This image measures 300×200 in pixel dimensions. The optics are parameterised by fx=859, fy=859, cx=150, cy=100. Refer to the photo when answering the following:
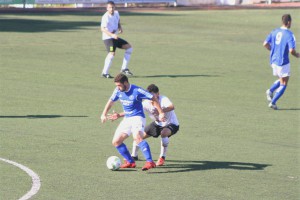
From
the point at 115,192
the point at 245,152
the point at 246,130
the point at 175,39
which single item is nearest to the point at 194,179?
the point at 115,192

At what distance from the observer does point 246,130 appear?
64.6ft

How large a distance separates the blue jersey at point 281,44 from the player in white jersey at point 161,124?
309 inches

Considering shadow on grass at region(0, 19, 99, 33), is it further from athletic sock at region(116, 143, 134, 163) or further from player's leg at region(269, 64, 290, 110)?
athletic sock at region(116, 143, 134, 163)

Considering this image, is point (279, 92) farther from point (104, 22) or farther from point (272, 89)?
point (104, 22)

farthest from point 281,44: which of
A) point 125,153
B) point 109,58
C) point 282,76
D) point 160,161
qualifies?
point 125,153

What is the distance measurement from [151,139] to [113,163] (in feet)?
11.1

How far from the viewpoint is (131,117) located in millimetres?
15375

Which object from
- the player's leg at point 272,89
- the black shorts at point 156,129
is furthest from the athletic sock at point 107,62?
the black shorts at point 156,129

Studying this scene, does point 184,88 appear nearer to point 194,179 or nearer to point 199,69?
point 199,69

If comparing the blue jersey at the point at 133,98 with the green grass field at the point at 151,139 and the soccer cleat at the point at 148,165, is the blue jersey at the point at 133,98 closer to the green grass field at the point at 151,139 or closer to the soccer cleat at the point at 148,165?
the soccer cleat at the point at 148,165

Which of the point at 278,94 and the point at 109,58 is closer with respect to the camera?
the point at 278,94

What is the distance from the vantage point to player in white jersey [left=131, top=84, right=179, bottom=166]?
1558 cm

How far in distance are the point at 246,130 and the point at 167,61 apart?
13.9 metres

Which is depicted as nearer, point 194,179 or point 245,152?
point 194,179
